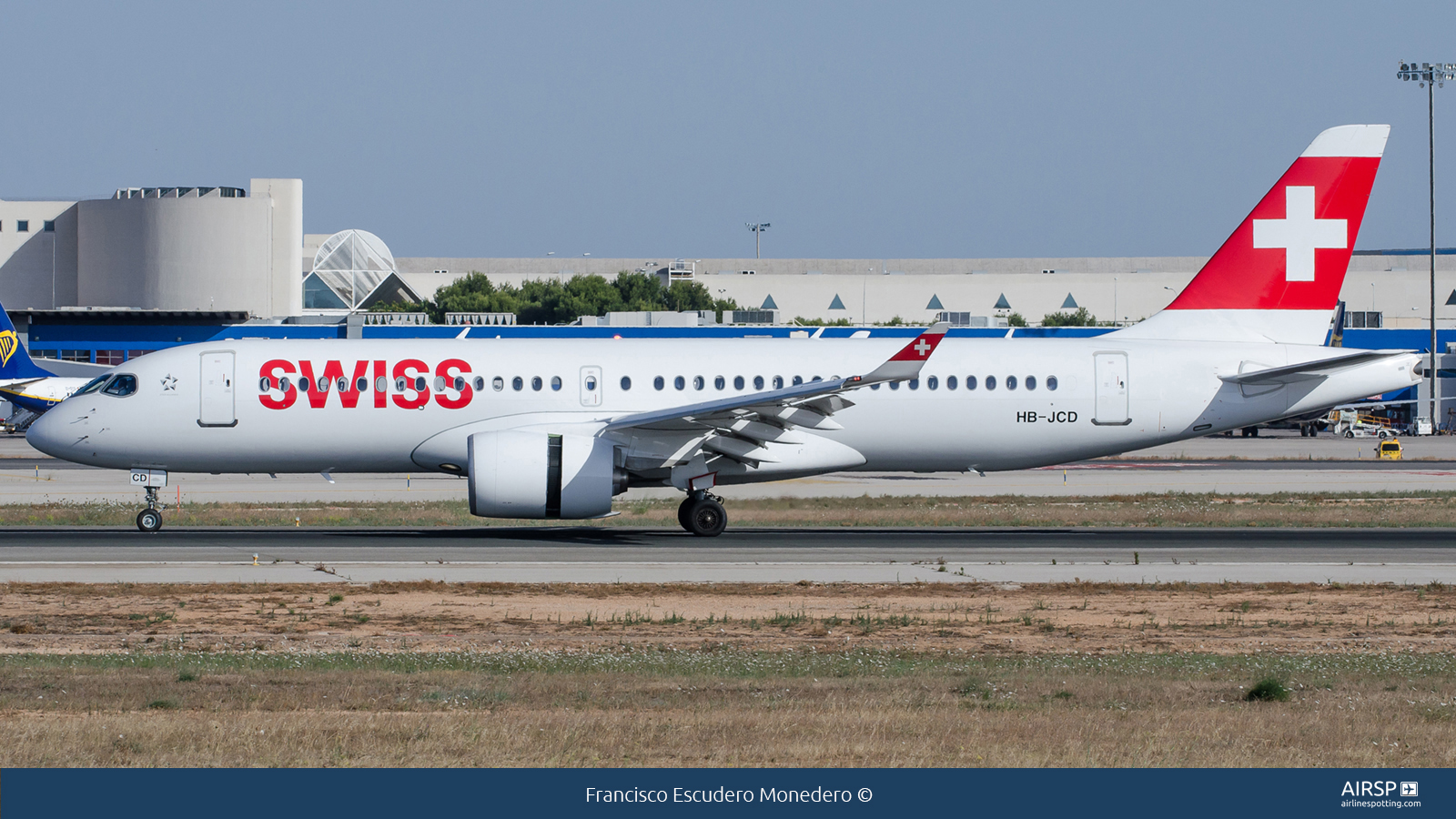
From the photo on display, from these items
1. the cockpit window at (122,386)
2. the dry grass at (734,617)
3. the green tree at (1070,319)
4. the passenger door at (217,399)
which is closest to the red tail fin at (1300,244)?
the dry grass at (734,617)

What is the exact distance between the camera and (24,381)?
184 ft

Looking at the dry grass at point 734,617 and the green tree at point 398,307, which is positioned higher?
the green tree at point 398,307

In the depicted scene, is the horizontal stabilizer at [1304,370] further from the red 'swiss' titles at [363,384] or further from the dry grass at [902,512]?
the red 'swiss' titles at [363,384]

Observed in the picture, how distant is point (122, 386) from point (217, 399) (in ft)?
6.70

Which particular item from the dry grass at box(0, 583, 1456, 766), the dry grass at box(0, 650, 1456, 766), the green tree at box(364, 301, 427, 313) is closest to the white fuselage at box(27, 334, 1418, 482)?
the dry grass at box(0, 583, 1456, 766)

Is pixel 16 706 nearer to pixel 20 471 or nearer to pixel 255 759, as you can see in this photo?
pixel 255 759

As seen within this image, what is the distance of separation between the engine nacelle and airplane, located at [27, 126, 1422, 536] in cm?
27

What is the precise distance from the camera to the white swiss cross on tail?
1201 inches

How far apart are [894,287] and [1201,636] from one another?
11577 cm

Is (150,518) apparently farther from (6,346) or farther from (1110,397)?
(6,346)

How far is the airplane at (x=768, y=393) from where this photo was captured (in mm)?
28391

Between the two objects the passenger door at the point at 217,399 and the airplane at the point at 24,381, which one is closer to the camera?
the passenger door at the point at 217,399

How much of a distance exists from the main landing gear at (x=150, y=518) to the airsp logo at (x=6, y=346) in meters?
35.3

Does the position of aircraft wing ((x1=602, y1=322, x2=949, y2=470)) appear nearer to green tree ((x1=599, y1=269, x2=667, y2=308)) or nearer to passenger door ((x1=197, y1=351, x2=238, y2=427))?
passenger door ((x1=197, y1=351, x2=238, y2=427))
